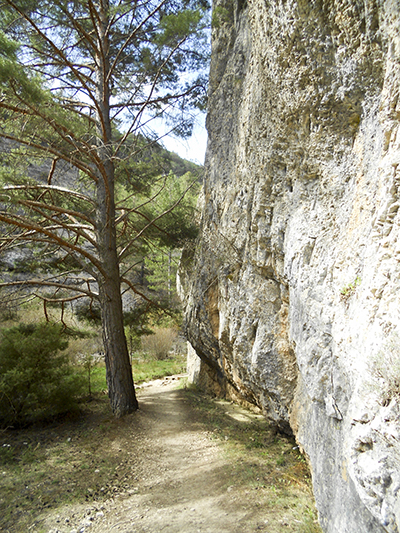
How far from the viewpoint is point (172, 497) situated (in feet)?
13.2

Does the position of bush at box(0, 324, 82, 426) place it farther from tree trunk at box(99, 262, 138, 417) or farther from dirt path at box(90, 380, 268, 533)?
dirt path at box(90, 380, 268, 533)

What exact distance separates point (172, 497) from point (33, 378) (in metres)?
3.35

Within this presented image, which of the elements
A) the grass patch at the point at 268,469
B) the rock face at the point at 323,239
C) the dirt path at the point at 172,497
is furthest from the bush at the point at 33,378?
the rock face at the point at 323,239

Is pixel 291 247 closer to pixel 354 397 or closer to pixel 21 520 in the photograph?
pixel 354 397

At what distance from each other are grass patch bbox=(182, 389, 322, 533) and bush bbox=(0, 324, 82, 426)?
9.17 ft

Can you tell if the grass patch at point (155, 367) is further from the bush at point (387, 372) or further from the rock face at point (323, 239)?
the bush at point (387, 372)

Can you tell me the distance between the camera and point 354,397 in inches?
89.4

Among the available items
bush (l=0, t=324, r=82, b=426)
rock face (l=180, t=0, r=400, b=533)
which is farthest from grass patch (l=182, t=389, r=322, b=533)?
bush (l=0, t=324, r=82, b=426)

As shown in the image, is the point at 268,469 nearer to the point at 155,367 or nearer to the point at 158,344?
the point at 155,367

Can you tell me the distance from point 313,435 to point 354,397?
1.27m

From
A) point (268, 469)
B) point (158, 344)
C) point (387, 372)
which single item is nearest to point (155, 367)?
point (158, 344)

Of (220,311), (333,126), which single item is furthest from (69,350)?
(333,126)

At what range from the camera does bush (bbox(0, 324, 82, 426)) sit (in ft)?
18.9

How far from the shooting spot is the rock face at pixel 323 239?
2.10m
